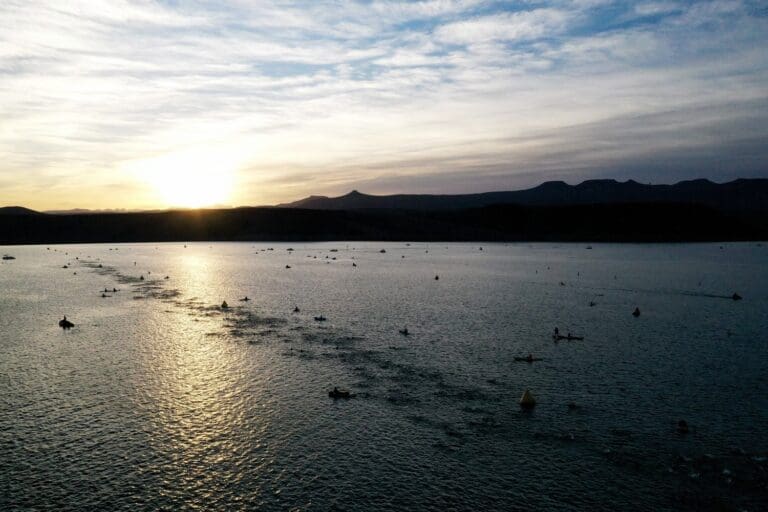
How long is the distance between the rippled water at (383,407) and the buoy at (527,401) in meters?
0.72

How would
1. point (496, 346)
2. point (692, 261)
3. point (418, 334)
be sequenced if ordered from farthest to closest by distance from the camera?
point (692, 261) → point (418, 334) → point (496, 346)

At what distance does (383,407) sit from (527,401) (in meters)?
9.53

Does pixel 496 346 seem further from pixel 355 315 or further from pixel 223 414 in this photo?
pixel 223 414

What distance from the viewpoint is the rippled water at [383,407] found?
24.6 meters

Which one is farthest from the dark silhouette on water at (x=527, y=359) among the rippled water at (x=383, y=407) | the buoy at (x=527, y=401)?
the buoy at (x=527, y=401)

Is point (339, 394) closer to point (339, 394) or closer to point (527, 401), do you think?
point (339, 394)

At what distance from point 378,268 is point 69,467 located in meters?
103

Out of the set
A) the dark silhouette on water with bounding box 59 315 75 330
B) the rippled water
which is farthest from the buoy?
the dark silhouette on water with bounding box 59 315 75 330

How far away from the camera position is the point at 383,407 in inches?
1344

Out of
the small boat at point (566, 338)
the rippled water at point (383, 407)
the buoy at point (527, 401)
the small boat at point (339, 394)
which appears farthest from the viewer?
the small boat at point (566, 338)

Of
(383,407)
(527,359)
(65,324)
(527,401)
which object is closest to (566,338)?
(527,359)

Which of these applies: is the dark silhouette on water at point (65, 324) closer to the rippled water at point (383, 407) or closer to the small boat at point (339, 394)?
the rippled water at point (383, 407)

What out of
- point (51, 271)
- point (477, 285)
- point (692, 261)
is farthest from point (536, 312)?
point (51, 271)

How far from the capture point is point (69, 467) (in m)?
26.9
